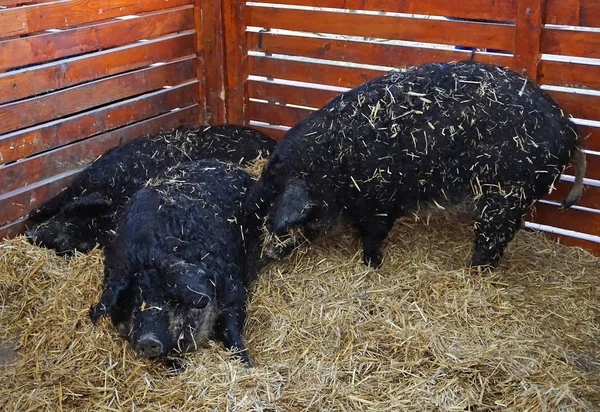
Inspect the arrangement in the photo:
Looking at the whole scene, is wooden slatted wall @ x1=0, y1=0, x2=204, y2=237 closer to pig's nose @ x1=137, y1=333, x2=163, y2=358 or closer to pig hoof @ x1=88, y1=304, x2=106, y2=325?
pig hoof @ x1=88, y1=304, x2=106, y2=325

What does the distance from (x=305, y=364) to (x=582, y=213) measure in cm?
260

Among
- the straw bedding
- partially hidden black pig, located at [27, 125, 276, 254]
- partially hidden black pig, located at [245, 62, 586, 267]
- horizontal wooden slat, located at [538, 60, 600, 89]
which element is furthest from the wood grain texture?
horizontal wooden slat, located at [538, 60, 600, 89]

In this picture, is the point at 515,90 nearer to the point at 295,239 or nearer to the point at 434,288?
the point at 434,288

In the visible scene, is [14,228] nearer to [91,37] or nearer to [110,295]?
[91,37]

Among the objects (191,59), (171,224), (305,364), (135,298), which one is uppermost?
(191,59)

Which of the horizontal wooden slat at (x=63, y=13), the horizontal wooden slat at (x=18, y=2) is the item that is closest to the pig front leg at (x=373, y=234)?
the horizontal wooden slat at (x=63, y=13)

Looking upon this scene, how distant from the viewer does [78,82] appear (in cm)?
596

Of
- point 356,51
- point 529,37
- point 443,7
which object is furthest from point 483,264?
point 356,51

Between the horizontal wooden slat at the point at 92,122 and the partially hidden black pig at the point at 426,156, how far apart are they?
5.85 ft

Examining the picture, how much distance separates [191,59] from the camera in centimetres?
707

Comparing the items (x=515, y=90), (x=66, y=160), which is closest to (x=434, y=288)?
(x=515, y=90)

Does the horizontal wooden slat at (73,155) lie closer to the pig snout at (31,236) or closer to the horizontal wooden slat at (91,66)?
the pig snout at (31,236)

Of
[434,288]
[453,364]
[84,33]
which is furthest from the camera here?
[84,33]

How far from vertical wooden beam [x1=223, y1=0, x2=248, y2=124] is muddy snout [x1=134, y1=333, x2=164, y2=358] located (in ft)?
11.1
